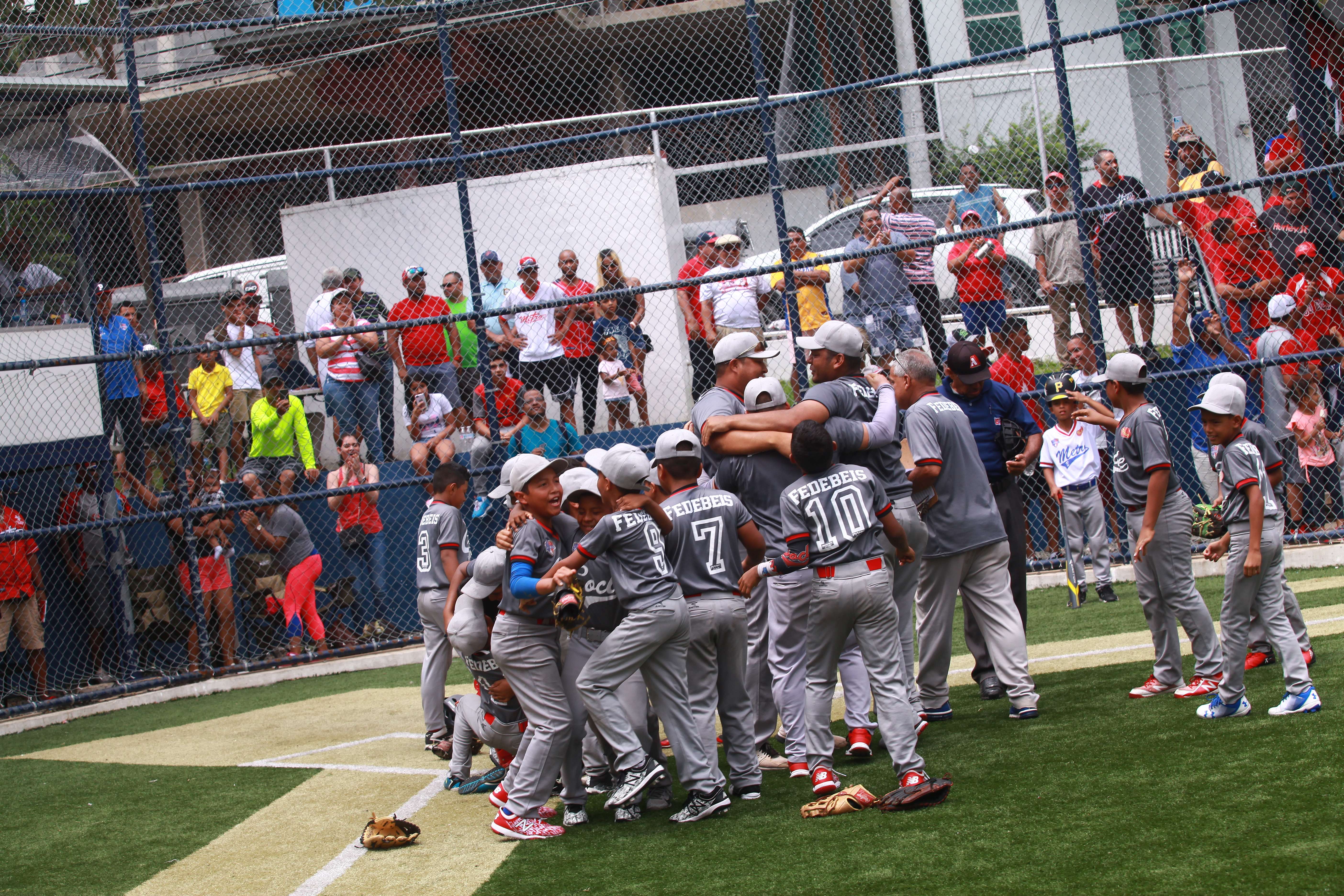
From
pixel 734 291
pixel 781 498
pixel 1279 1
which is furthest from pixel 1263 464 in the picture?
pixel 734 291

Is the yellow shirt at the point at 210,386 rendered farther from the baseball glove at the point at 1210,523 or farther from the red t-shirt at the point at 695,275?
the baseball glove at the point at 1210,523

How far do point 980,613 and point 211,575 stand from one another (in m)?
6.89

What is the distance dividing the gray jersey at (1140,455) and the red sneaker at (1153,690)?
96 cm

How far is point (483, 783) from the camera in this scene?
22.4ft

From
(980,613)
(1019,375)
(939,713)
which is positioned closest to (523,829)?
(939,713)

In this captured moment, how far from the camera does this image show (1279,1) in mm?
9891

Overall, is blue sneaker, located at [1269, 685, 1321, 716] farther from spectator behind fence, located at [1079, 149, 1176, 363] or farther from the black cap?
spectator behind fence, located at [1079, 149, 1176, 363]

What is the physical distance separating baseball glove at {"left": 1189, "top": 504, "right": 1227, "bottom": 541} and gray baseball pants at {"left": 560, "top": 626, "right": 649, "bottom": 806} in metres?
2.98

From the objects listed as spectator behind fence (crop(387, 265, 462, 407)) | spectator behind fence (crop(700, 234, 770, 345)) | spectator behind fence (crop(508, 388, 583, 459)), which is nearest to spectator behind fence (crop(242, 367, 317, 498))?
spectator behind fence (crop(387, 265, 462, 407))

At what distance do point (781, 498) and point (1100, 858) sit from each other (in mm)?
2077

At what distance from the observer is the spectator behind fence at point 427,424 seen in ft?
36.6

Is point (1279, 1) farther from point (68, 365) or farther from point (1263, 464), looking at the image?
point (68, 365)

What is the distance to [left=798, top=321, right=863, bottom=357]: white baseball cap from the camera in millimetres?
6512

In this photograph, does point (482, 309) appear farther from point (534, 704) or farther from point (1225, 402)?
point (1225, 402)
